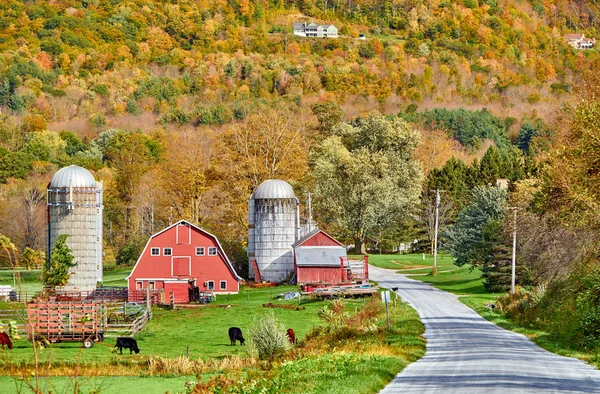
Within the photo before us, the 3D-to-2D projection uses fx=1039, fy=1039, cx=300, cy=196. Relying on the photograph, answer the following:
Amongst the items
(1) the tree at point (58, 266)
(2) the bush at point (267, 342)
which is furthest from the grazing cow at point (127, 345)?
(1) the tree at point (58, 266)

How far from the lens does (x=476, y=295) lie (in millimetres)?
72125

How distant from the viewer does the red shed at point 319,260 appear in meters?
78.4

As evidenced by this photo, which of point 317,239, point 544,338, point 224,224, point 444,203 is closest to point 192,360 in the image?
point 544,338

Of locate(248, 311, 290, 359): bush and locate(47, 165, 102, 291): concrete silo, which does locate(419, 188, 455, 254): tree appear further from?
locate(248, 311, 290, 359): bush

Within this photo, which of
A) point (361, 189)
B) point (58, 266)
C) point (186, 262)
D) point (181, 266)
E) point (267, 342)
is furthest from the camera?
point (361, 189)

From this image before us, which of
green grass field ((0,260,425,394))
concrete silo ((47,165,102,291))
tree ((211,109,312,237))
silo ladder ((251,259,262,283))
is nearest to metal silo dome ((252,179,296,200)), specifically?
silo ladder ((251,259,262,283))

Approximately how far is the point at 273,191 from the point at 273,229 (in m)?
3.22

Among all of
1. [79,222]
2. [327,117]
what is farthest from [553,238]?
[327,117]

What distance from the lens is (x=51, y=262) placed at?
7506 cm

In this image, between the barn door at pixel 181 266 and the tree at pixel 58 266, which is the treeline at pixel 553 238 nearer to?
the barn door at pixel 181 266

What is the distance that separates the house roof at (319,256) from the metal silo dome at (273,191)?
6381 mm

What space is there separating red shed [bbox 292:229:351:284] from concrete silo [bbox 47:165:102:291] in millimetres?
15171

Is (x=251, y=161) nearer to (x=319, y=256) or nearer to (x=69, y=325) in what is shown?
(x=319, y=256)

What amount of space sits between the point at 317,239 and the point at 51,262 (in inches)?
795
